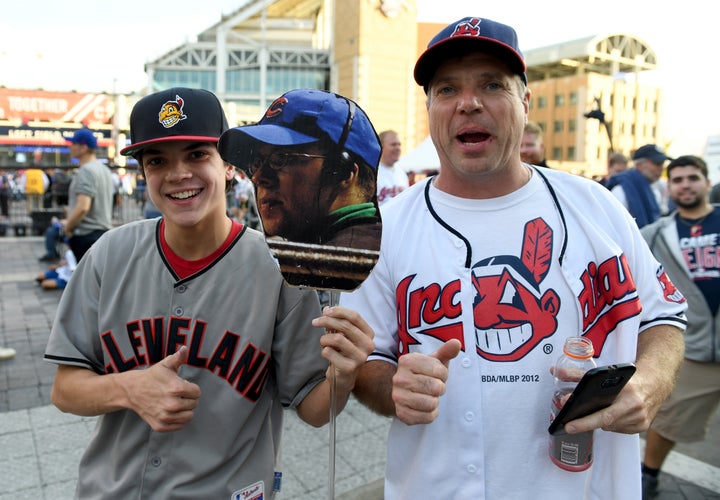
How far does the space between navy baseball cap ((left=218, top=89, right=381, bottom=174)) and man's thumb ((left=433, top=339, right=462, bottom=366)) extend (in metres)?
0.52

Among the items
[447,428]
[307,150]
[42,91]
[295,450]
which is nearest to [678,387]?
[295,450]

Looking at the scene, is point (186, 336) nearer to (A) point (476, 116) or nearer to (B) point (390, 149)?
(A) point (476, 116)

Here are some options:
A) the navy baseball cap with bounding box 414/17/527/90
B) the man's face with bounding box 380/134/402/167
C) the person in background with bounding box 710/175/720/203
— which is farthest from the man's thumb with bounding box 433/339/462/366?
the person in background with bounding box 710/175/720/203

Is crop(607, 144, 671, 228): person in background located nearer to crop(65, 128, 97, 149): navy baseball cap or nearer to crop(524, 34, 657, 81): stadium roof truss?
crop(65, 128, 97, 149): navy baseball cap

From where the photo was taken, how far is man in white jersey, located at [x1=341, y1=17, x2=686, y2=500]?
1601 mm

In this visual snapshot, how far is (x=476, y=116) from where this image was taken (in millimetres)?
1712

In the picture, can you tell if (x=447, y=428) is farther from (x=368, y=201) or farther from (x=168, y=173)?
(x=168, y=173)

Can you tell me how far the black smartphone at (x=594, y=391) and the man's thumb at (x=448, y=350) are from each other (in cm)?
32

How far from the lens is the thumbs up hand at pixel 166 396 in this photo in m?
1.53

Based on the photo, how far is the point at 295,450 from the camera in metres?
3.87

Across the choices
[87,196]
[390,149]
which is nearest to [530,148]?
[390,149]

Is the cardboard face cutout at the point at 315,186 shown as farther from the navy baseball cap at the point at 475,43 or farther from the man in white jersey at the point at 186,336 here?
the navy baseball cap at the point at 475,43

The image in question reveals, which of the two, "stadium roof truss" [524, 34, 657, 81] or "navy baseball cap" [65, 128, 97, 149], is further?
"stadium roof truss" [524, 34, 657, 81]

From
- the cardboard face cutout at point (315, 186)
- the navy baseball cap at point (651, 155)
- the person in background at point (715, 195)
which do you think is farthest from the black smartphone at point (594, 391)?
the person in background at point (715, 195)
